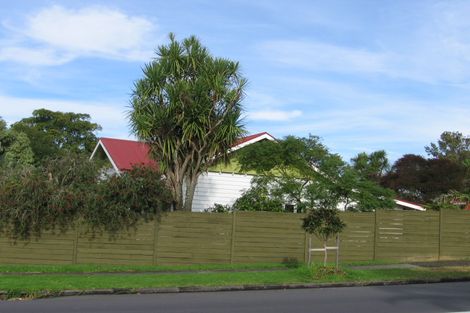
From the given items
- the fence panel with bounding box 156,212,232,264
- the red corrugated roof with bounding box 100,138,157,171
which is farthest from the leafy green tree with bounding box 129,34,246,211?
the red corrugated roof with bounding box 100,138,157,171

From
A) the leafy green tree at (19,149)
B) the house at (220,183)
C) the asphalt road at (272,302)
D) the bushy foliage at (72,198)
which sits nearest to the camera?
the asphalt road at (272,302)

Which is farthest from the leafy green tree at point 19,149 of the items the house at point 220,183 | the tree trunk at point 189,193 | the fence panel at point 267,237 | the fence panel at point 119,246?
the fence panel at point 267,237

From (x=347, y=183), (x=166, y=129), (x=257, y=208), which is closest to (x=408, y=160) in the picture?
(x=347, y=183)

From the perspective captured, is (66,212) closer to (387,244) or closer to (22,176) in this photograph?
(22,176)

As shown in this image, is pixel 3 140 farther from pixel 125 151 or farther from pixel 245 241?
pixel 245 241

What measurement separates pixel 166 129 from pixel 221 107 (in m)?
2.03

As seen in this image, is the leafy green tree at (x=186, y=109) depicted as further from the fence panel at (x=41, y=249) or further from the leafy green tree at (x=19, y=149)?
the leafy green tree at (x=19, y=149)

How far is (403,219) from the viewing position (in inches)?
755

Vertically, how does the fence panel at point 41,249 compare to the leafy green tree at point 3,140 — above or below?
below

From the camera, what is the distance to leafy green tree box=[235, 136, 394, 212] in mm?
22234

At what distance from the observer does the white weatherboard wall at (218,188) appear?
24967 millimetres

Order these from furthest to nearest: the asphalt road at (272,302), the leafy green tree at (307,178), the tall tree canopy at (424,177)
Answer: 1. the tall tree canopy at (424,177)
2. the leafy green tree at (307,178)
3. the asphalt road at (272,302)

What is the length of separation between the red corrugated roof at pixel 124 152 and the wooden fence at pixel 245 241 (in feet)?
28.9

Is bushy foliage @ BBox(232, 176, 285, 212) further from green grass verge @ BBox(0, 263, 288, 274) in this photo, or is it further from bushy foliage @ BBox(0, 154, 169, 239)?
bushy foliage @ BBox(0, 154, 169, 239)
